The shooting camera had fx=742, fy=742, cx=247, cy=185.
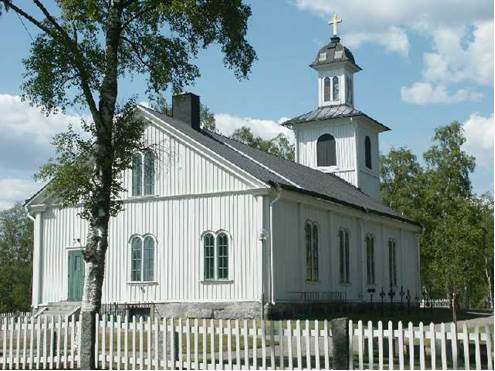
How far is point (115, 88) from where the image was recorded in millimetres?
16359

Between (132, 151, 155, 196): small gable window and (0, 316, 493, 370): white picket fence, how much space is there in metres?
12.6

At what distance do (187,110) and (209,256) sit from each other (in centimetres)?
733

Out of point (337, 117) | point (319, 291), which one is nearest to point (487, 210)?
point (337, 117)

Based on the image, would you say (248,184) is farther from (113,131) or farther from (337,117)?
(337,117)

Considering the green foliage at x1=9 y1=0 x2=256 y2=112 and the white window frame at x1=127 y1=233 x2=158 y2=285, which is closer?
the green foliage at x1=9 y1=0 x2=256 y2=112

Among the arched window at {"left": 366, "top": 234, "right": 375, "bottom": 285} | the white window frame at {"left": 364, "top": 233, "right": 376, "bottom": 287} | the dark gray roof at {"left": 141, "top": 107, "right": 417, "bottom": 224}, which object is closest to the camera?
the dark gray roof at {"left": 141, "top": 107, "right": 417, "bottom": 224}

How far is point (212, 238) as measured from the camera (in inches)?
1069

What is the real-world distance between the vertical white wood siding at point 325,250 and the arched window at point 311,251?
27 cm

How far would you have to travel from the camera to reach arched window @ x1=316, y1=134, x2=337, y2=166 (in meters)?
40.6

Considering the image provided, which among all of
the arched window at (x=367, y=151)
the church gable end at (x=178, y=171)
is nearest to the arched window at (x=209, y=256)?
the church gable end at (x=178, y=171)

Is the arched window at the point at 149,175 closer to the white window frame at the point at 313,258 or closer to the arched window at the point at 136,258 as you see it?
the arched window at the point at 136,258

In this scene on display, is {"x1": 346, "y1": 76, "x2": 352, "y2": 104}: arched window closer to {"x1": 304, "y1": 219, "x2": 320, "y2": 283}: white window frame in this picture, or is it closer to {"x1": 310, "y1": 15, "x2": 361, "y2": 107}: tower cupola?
{"x1": 310, "y1": 15, "x2": 361, "y2": 107}: tower cupola

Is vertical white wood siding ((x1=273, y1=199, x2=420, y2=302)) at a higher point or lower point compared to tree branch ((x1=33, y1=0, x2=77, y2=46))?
lower

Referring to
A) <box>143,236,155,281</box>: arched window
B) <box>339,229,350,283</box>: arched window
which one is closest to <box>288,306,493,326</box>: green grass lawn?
<box>339,229,350,283</box>: arched window
